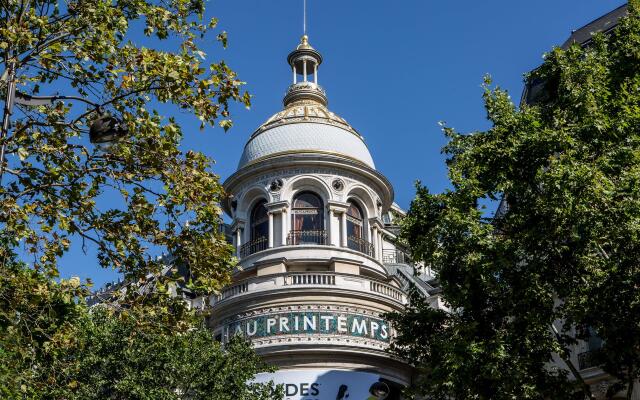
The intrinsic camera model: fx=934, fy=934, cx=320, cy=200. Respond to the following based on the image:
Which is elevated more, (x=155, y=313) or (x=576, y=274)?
(x=576, y=274)

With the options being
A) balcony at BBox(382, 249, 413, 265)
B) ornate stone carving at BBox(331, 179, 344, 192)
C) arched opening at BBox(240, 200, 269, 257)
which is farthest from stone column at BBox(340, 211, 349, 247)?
balcony at BBox(382, 249, 413, 265)

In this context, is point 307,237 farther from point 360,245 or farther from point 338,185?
point 338,185

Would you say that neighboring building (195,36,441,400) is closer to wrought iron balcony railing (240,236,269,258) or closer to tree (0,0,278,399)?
wrought iron balcony railing (240,236,269,258)

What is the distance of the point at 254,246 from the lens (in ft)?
127

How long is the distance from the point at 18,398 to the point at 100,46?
6153mm

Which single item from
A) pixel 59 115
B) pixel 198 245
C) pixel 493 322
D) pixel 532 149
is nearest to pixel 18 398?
pixel 198 245

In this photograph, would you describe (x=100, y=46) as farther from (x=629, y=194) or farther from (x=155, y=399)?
(x=155, y=399)

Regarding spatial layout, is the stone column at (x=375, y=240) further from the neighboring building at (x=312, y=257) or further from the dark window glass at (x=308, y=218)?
the dark window glass at (x=308, y=218)

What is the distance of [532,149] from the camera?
22641 millimetres

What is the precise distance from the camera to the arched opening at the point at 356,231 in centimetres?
3875

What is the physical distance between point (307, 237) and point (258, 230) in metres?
2.37

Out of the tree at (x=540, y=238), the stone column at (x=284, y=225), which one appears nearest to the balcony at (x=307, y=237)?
the stone column at (x=284, y=225)

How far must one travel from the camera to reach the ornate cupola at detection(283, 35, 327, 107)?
1714 inches

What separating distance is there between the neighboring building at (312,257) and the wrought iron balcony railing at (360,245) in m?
0.05
